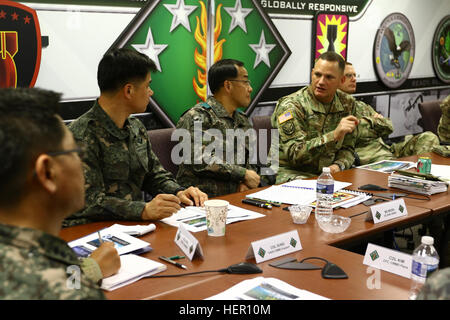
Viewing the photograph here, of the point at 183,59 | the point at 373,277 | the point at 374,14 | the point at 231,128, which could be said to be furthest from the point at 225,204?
the point at 374,14

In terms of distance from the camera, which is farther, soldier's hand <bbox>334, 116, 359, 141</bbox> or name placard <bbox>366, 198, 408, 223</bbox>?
soldier's hand <bbox>334, 116, 359, 141</bbox>

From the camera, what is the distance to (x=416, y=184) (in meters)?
2.58

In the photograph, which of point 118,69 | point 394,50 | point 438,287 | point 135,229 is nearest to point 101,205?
point 135,229

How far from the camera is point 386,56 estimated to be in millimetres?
5762

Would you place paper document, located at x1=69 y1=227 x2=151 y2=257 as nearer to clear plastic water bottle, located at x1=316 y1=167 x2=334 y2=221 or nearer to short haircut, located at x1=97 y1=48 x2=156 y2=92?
short haircut, located at x1=97 y1=48 x2=156 y2=92

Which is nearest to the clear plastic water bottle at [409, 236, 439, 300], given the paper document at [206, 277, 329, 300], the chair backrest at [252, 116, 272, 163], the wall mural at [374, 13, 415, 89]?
the paper document at [206, 277, 329, 300]

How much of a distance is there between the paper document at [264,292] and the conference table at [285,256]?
0.03m

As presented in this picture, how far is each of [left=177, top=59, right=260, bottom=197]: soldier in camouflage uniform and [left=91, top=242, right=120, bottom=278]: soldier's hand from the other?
1.46 m

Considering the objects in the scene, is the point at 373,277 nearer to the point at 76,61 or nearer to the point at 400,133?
the point at 76,61

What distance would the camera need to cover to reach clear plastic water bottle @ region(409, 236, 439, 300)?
1.45m

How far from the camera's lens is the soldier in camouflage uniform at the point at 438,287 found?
0.74 m

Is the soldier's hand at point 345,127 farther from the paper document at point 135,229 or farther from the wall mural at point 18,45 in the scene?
the wall mural at point 18,45
